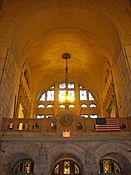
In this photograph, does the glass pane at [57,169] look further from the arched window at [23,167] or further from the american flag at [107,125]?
the american flag at [107,125]

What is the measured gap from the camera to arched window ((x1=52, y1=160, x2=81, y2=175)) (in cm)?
→ 1449

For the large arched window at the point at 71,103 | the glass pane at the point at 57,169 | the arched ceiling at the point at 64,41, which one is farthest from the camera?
the large arched window at the point at 71,103

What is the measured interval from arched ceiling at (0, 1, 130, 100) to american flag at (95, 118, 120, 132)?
523 centimetres

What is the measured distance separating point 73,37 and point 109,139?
8820mm

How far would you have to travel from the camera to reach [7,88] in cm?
1355

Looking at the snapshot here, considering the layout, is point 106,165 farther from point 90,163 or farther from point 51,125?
point 51,125

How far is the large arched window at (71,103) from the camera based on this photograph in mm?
21766

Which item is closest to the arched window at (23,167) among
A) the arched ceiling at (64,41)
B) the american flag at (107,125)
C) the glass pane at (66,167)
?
the glass pane at (66,167)

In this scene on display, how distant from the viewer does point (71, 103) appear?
21750 millimetres

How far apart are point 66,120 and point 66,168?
4.03m

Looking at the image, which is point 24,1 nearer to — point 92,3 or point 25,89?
point 92,3

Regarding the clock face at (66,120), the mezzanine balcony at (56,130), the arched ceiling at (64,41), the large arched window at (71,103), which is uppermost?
the arched ceiling at (64,41)

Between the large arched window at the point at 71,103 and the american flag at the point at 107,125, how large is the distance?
9030 mm

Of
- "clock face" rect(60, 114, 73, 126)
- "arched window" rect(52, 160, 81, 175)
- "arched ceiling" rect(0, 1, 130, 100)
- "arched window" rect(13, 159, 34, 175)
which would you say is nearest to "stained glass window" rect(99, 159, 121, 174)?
"arched window" rect(52, 160, 81, 175)
